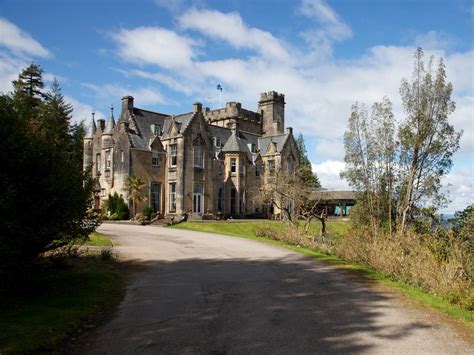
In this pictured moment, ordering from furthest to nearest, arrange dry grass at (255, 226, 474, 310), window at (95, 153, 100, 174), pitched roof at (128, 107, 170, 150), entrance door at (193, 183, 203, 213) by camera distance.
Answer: window at (95, 153, 100, 174), entrance door at (193, 183, 203, 213), pitched roof at (128, 107, 170, 150), dry grass at (255, 226, 474, 310)

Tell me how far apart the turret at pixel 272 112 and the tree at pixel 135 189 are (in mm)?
27498

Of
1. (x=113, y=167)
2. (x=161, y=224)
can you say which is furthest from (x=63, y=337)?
(x=113, y=167)

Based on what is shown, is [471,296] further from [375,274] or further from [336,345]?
[336,345]

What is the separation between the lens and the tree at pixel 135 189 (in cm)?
4188

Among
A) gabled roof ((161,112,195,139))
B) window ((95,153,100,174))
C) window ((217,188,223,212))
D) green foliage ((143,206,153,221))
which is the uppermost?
gabled roof ((161,112,195,139))

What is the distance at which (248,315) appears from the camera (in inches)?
383

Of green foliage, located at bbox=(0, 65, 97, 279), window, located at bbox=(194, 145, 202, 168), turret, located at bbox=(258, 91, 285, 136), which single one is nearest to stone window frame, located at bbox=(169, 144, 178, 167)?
window, located at bbox=(194, 145, 202, 168)

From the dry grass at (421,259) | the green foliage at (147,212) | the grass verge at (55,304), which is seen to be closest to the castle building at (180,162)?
the green foliage at (147,212)

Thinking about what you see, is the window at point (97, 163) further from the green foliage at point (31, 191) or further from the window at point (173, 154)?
the green foliage at point (31, 191)

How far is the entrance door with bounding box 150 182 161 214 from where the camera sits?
45.0m

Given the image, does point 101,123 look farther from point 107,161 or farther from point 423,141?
point 423,141

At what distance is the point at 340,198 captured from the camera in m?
62.8

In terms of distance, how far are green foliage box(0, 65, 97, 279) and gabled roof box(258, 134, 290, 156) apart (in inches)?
1725

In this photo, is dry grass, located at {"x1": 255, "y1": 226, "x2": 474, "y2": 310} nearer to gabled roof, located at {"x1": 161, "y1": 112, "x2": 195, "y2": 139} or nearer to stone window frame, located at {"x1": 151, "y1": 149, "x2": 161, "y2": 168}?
stone window frame, located at {"x1": 151, "y1": 149, "x2": 161, "y2": 168}
